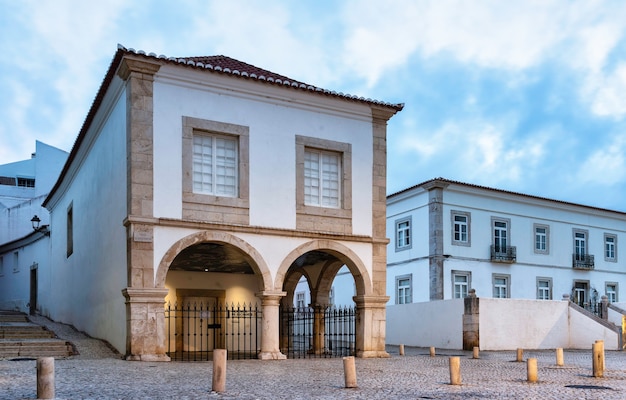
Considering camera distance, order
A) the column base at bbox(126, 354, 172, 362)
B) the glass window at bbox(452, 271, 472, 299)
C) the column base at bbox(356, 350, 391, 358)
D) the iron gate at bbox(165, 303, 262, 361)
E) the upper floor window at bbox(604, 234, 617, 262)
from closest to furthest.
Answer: the column base at bbox(126, 354, 172, 362) → the column base at bbox(356, 350, 391, 358) → the iron gate at bbox(165, 303, 262, 361) → the glass window at bbox(452, 271, 472, 299) → the upper floor window at bbox(604, 234, 617, 262)

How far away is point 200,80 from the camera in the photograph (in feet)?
45.9

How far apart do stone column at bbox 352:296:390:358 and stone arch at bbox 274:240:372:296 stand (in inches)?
9.7

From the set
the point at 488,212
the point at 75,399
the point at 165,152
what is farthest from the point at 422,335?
the point at 75,399

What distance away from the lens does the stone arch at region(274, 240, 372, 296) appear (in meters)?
14.7

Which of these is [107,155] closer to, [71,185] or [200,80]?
[200,80]

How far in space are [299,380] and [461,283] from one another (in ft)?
58.2

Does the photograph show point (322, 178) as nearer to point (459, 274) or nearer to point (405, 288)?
point (459, 274)

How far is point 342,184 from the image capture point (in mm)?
15570

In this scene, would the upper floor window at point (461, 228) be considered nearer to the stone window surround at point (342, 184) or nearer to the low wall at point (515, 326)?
the low wall at point (515, 326)

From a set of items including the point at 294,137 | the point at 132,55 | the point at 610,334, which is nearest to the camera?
the point at 132,55

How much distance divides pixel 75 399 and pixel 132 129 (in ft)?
23.1

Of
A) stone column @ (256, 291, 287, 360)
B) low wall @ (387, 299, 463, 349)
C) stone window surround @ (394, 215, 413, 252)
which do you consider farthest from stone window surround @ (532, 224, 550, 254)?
stone column @ (256, 291, 287, 360)

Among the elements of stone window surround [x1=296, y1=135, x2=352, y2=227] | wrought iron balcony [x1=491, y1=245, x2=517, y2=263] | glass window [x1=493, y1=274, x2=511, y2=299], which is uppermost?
stone window surround [x1=296, y1=135, x2=352, y2=227]

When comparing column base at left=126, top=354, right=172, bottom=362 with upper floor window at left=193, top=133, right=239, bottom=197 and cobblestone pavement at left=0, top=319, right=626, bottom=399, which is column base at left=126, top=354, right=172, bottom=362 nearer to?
cobblestone pavement at left=0, top=319, right=626, bottom=399
